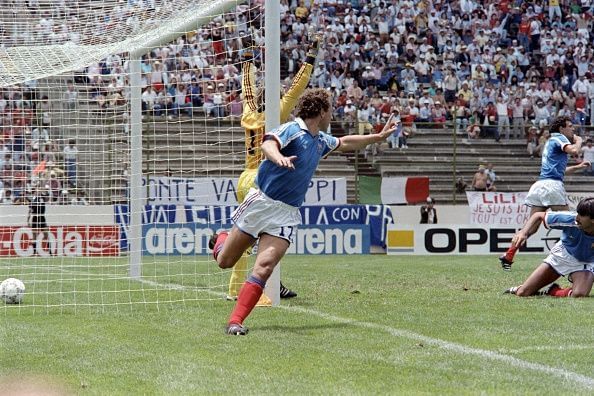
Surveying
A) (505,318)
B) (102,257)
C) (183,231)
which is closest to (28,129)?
(102,257)

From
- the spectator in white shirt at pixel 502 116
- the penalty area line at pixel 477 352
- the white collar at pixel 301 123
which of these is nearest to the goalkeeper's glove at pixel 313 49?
the white collar at pixel 301 123

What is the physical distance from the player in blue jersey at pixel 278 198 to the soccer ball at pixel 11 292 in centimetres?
341

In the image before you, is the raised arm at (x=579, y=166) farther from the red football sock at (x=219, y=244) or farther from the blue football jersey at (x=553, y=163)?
the red football sock at (x=219, y=244)

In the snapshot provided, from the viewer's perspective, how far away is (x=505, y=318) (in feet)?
31.0

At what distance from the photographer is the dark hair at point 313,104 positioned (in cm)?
899

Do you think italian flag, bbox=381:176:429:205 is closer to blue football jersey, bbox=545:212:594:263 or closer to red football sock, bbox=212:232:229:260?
blue football jersey, bbox=545:212:594:263

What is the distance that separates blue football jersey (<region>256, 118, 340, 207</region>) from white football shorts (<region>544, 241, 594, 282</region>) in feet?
13.4

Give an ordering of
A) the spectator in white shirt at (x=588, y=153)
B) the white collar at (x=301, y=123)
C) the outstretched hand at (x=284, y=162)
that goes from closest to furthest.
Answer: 1. the outstretched hand at (x=284, y=162)
2. the white collar at (x=301, y=123)
3. the spectator in white shirt at (x=588, y=153)

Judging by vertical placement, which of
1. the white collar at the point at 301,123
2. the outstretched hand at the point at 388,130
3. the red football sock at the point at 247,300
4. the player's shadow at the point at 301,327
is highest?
the white collar at the point at 301,123

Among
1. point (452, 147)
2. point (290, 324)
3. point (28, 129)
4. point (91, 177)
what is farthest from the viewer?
point (452, 147)

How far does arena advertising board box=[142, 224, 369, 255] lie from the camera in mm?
21969

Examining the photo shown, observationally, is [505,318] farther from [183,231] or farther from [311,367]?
[183,231]

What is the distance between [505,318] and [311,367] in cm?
325

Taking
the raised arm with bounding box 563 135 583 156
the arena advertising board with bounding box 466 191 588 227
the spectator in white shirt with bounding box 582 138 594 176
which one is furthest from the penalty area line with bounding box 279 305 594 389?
the spectator in white shirt with bounding box 582 138 594 176
